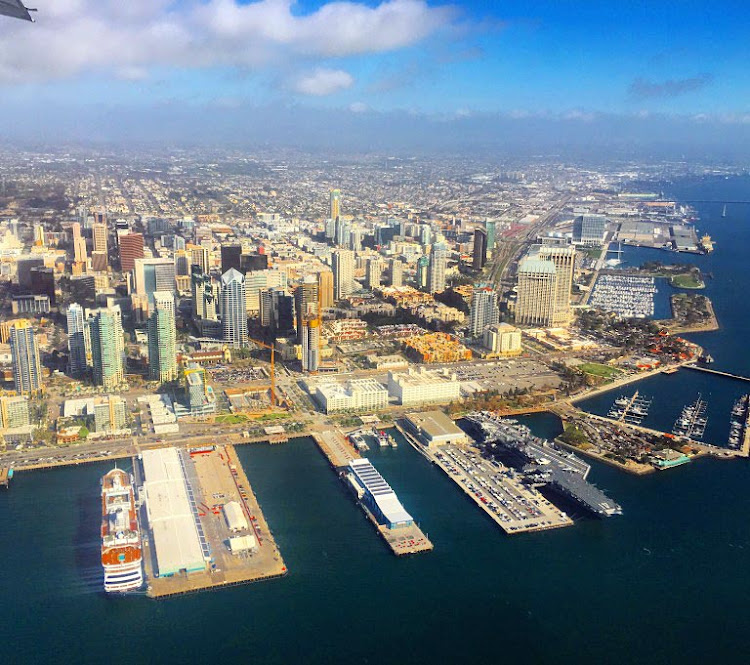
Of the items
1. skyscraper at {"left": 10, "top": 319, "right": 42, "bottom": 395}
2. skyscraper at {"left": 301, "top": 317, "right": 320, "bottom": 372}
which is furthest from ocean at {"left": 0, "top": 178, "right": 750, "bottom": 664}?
skyscraper at {"left": 301, "top": 317, "right": 320, "bottom": 372}

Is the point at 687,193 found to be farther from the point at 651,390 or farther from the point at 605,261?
the point at 651,390

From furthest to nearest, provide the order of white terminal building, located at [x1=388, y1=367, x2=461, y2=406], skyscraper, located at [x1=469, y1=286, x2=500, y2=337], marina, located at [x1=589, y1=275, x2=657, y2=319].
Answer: marina, located at [x1=589, y1=275, x2=657, y2=319]
skyscraper, located at [x1=469, y1=286, x2=500, y2=337]
white terminal building, located at [x1=388, y1=367, x2=461, y2=406]

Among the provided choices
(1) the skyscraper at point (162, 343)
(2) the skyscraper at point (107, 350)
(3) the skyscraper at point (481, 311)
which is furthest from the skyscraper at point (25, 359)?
(3) the skyscraper at point (481, 311)

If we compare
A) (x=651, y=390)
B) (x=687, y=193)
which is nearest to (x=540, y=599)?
(x=651, y=390)

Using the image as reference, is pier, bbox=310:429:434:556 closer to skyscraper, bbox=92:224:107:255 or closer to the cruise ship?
the cruise ship

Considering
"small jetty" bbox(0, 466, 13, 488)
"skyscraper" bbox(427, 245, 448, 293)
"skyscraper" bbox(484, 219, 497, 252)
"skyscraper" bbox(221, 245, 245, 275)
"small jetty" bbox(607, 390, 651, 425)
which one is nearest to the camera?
"small jetty" bbox(0, 466, 13, 488)

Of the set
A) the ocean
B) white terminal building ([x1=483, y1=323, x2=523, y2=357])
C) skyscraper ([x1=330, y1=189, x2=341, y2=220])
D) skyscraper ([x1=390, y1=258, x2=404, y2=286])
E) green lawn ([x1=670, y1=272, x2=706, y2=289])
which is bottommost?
the ocean

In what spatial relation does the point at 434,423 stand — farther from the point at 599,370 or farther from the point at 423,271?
the point at 423,271
